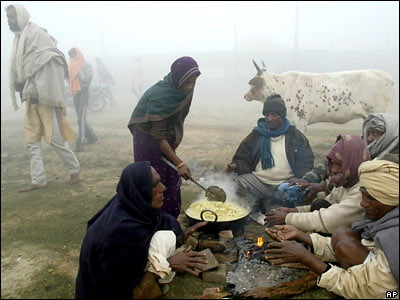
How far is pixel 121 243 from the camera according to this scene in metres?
2.34

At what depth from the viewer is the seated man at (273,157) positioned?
4.29m

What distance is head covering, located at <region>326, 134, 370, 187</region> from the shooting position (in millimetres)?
2955

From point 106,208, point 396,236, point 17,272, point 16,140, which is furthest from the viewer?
point 16,140

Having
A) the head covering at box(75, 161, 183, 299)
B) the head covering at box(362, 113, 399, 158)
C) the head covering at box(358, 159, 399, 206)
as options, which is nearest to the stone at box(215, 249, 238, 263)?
the head covering at box(75, 161, 183, 299)

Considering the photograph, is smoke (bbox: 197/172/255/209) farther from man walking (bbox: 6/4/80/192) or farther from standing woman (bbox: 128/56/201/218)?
man walking (bbox: 6/4/80/192)

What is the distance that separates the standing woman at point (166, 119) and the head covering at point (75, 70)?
17.7 ft

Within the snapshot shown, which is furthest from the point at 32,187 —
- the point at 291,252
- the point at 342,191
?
the point at 342,191

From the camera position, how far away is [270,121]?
14.1ft

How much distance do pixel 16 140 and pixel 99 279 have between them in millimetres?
9422

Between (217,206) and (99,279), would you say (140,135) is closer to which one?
(217,206)

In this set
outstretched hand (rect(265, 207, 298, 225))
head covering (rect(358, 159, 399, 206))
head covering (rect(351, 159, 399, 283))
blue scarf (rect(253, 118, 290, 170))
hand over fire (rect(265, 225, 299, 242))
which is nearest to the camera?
head covering (rect(351, 159, 399, 283))

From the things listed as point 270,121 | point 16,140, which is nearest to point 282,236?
point 270,121

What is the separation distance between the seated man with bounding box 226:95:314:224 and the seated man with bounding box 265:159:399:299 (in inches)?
61.7

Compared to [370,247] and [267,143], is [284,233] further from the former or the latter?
[267,143]
